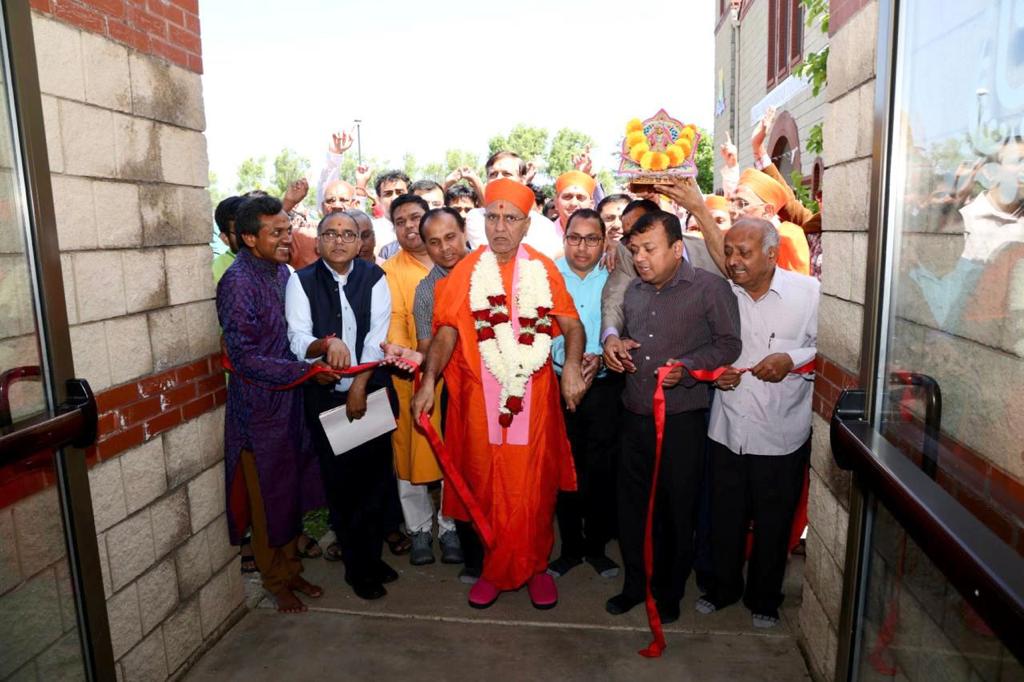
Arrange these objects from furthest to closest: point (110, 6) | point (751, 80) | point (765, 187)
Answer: point (751, 80) < point (765, 187) < point (110, 6)

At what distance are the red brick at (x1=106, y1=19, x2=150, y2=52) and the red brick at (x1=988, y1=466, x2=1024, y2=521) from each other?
3.28m

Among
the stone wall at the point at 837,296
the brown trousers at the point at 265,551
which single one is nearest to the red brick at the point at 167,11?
the brown trousers at the point at 265,551

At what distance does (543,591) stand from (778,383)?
1655 millimetres

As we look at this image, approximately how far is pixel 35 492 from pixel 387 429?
1939mm

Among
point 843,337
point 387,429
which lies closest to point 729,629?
point 843,337

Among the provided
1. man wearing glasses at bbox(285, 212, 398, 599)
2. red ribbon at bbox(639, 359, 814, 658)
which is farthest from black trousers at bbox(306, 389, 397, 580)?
red ribbon at bbox(639, 359, 814, 658)

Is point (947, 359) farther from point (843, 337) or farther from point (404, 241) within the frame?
point (404, 241)

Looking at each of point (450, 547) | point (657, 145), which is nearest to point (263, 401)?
point (450, 547)

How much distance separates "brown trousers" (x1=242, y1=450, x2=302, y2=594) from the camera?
383cm

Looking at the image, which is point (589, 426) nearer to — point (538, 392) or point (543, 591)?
point (538, 392)

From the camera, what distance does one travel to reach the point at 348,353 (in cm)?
377

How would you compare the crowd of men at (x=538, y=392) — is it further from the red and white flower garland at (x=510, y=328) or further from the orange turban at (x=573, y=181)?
the orange turban at (x=573, y=181)

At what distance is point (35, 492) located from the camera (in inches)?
92.2

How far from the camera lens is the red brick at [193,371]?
343 cm
